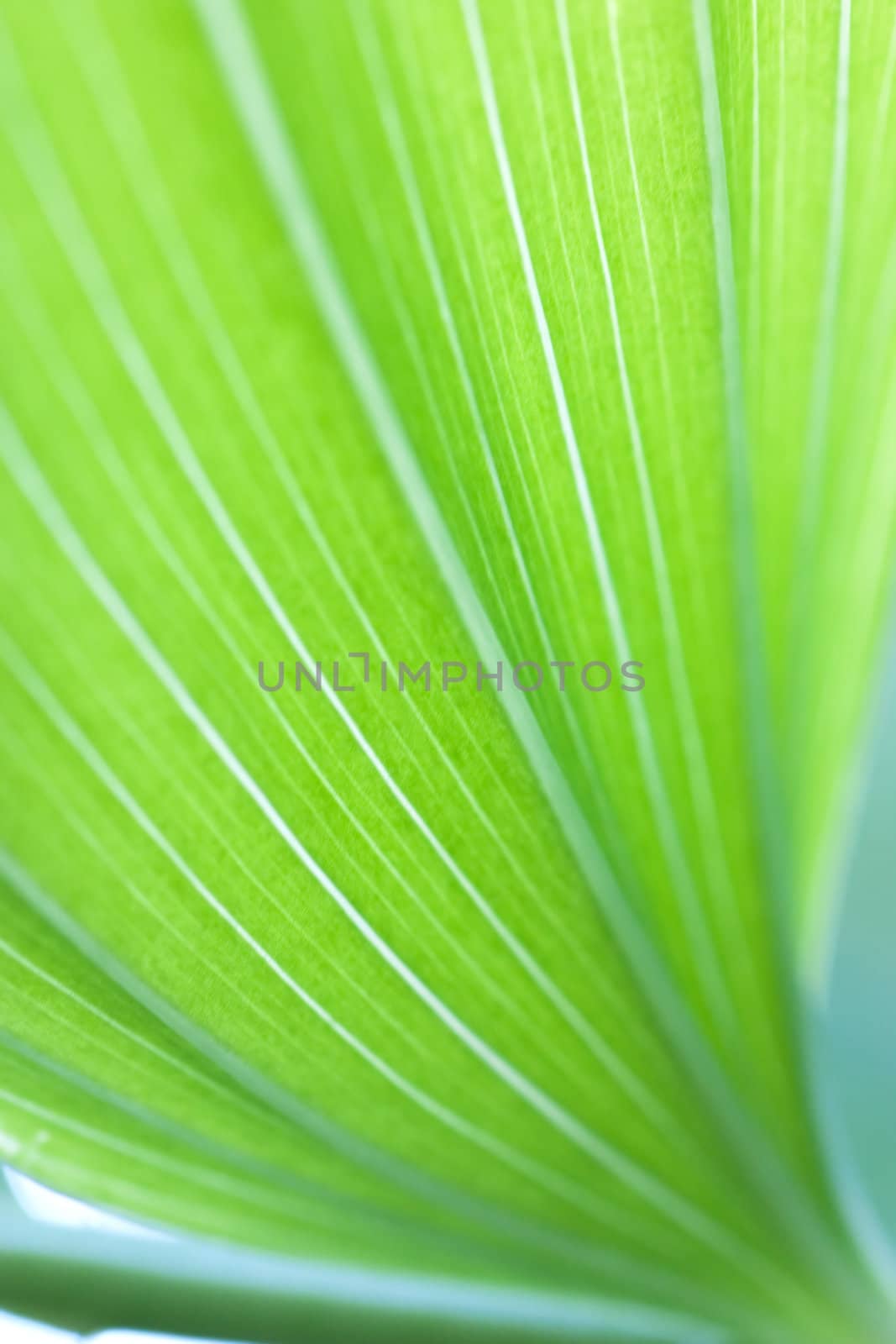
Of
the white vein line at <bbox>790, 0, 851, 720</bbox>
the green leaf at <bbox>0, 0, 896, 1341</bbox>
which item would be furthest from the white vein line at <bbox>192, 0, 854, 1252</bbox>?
the white vein line at <bbox>790, 0, 851, 720</bbox>

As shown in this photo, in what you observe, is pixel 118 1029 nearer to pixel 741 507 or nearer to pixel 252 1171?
pixel 252 1171

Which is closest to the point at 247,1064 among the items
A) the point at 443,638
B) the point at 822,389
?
the point at 443,638

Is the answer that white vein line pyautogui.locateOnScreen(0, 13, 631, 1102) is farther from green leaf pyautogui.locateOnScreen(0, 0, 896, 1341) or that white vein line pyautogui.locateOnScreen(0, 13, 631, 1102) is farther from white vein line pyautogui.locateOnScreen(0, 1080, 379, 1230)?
white vein line pyautogui.locateOnScreen(0, 1080, 379, 1230)

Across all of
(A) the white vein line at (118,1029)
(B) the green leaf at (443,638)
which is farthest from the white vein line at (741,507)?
(A) the white vein line at (118,1029)

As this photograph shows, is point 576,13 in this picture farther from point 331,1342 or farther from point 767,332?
point 331,1342

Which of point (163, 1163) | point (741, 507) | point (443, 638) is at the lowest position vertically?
point (163, 1163)

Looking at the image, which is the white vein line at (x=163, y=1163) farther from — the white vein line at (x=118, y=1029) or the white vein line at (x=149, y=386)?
the white vein line at (x=149, y=386)

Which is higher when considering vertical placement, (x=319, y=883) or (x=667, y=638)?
(x=667, y=638)
